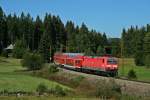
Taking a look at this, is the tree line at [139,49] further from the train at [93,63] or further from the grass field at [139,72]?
the train at [93,63]

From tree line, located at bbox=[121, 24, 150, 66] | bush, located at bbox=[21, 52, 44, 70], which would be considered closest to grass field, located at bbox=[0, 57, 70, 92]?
bush, located at bbox=[21, 52, 44, 70]

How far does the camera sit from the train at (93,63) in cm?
7469

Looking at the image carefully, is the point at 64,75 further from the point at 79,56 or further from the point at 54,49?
the point at 54,49

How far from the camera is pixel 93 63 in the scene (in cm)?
8162

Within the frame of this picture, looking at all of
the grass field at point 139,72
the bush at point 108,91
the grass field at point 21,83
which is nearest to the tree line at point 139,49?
the grass field at point 139,72

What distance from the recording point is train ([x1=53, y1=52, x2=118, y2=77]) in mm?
74688

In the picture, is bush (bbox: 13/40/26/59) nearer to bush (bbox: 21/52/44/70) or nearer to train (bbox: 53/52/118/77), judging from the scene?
train (bbox: 53/52/118/77)

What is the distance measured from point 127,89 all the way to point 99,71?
3190 centimetres

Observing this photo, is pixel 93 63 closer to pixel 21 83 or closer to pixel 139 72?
pixel 21 83

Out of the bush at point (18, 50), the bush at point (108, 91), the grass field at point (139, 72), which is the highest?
the bush at point (18, 50)

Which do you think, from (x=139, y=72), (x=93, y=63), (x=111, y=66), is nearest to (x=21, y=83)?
(x=111, y=66)

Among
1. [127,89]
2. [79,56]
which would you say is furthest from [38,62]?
[127,89]

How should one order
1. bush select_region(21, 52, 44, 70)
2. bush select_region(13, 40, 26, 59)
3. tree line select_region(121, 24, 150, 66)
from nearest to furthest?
bush select_region(21, 52, 44, 70) < tree line select_region(121, 24, 150, 66) < bush select_region(13, 40, 26, 59)

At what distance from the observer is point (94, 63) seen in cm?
8075
